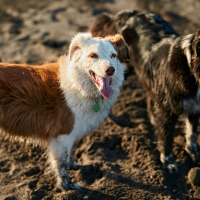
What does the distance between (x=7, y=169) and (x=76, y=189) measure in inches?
41.2

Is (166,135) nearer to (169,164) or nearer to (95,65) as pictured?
(169,164)

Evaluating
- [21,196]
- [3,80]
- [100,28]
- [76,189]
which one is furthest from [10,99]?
[100,28]

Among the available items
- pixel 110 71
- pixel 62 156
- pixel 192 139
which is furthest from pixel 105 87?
pixel 192 139

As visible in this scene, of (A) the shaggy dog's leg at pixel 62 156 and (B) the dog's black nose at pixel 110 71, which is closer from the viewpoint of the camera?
(B) the dog's black nose at pixel 110 71

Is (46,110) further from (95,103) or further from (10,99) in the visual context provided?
(95,103)

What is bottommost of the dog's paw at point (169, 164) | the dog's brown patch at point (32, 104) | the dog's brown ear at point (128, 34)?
the dog's paw at point (169, 164)

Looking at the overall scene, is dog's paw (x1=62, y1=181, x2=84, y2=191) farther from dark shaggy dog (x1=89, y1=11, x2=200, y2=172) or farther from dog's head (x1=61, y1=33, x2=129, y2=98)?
dark shaggy dog (x1=89, y1=11, x2=200, y2=172)

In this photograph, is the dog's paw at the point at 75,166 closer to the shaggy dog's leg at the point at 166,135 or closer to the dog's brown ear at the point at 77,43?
the shaggy dog's leg at the point at 166,135

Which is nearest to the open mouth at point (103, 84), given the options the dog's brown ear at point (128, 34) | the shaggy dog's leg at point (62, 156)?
the shaggy dog's leg at point (62, 156)

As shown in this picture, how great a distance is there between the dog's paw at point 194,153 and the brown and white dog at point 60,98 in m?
1.65

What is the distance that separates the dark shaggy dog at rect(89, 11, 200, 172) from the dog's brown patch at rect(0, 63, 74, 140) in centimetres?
139

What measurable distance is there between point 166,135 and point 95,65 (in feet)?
5.31

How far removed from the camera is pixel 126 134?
3.76 meters

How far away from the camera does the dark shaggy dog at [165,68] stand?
8.96 feet
